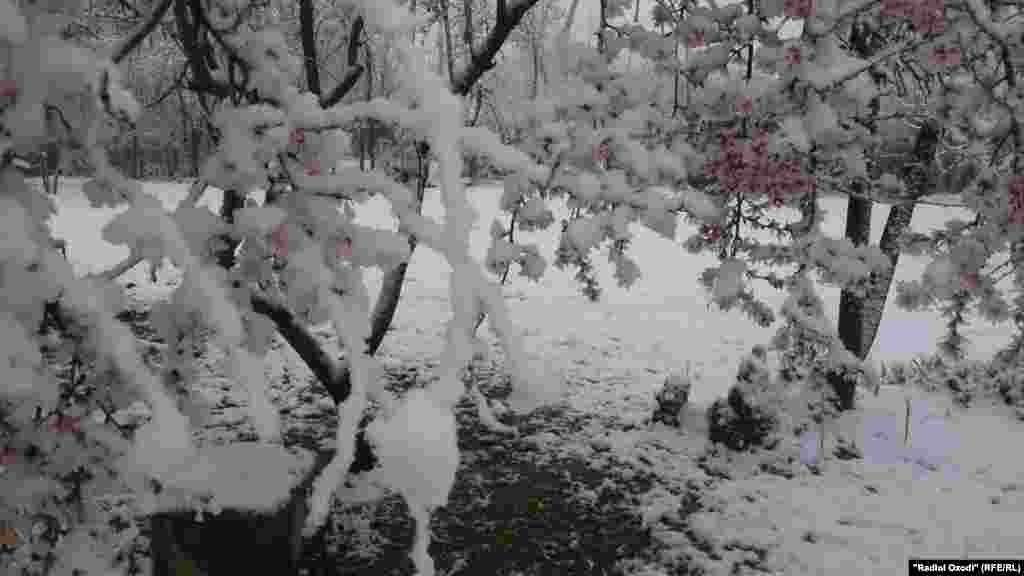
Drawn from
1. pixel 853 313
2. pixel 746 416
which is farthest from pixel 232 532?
pixel 853 313

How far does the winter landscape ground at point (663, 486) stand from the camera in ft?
10.2

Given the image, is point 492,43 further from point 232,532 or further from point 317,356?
point 232,532

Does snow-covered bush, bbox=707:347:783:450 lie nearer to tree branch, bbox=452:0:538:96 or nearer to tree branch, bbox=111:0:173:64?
tree branch, bbox=452:0:538:96

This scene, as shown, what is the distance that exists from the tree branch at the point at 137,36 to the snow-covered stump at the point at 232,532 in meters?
1.66

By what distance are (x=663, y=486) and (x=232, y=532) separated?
8.06 ft

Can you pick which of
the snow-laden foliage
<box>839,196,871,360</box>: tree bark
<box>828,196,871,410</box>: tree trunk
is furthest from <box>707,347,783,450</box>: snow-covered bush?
the snow-laden foliage

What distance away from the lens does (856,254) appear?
2268 millimetres

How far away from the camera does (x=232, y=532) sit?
2.32 m

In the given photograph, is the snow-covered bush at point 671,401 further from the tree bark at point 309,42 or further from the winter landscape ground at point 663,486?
the tree bark at point 309,42

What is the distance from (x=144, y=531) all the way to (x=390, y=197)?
269 centimetres

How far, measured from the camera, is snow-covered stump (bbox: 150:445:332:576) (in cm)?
230

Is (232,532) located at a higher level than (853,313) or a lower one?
lower

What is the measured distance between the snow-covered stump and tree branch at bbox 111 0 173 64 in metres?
1.66

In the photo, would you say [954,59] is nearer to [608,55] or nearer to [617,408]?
[608,55]
